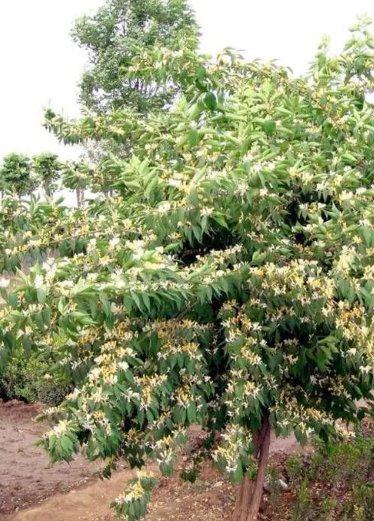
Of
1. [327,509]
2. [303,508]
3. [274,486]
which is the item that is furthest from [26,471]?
[327,509]

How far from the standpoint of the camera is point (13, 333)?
98.0 inches

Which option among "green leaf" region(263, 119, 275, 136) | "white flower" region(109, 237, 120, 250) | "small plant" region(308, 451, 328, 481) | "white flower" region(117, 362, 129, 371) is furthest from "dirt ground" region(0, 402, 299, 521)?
"green leaf" region(263, 119, 275, 136)

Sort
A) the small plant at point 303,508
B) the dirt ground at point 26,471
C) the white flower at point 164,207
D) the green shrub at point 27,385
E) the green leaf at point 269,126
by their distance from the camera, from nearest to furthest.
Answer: the white flower at point 164,207 → the green leaf at point 269,126 → the small plant at point 303,508 → the dirt ground at point 26,471 → the green shrub at point 27,385

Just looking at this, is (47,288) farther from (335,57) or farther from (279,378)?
(335,57)

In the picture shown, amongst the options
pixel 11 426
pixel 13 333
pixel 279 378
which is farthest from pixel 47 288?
pixel 11 426

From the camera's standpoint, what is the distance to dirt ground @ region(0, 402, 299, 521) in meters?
5.31

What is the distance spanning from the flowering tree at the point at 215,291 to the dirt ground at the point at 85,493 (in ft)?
5.54

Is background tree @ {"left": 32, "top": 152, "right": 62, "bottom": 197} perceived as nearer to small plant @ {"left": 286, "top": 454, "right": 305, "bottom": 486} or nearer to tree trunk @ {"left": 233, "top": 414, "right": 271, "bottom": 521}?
tree trunk @ {"left": 233, "top": 414, "right": 271, "bottom": 521}

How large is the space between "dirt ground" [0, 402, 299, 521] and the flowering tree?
169cm

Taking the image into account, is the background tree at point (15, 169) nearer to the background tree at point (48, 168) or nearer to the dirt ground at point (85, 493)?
the dirt ground at point (85, 493)

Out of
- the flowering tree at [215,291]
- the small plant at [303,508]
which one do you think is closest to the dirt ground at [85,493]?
the small plant at [303,508]

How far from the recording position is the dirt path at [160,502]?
5246 mm

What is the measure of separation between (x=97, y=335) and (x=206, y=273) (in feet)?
2.07

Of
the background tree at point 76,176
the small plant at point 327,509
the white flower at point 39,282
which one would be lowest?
the small plant at point 327,509
